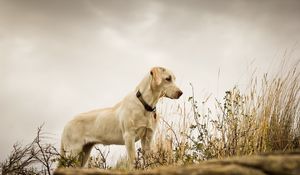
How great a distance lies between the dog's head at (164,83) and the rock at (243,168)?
4.38 m

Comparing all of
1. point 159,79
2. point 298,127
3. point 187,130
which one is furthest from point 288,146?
point 159,79

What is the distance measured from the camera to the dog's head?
615 cm

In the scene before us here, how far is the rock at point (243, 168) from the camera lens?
1601 mm

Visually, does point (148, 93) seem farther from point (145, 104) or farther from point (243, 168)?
point (243, 168)

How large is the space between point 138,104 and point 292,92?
2.18 meters

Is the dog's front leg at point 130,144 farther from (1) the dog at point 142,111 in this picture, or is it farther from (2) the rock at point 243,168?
(2) the rock at point 243,168

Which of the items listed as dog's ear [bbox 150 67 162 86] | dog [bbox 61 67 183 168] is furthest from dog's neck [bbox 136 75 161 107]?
dog's ear [bbox 150 67 162 86]

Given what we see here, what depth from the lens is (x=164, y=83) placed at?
6.24m

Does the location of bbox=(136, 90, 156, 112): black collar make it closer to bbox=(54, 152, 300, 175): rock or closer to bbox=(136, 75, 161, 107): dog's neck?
→ bbox=(136, 75, 161, 107): dog's neck

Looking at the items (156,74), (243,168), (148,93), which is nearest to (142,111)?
(148,93)

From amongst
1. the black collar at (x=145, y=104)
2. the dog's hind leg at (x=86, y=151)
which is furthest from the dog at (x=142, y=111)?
the dog's hind leg at (x=86, y=151)

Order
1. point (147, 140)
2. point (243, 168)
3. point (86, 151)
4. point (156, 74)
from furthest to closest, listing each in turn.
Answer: point (86, 151) < point (147, 140) < point (156, 74) < point (243, 168)

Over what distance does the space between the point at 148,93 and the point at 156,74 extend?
1.06 feet

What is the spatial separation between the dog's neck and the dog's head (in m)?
0.05
